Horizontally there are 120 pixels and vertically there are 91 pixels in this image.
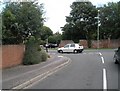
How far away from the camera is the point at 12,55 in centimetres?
2330

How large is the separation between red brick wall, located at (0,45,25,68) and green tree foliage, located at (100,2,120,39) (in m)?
43.9

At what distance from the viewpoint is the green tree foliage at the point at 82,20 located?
2721 inches

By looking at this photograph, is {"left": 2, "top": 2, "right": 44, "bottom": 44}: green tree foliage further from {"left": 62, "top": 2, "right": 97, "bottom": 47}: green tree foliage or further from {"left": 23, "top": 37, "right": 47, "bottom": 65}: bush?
{"left": 62, "top": 2, "right": 97, "bottom": 47}: green tree foliage

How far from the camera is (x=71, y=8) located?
2867 inches

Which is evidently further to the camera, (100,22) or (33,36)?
(100,22)

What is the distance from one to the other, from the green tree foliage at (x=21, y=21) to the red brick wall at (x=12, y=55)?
0.63 meters

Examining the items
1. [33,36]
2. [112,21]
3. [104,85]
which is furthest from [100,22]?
[104,85]

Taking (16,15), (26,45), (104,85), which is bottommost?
(104,85)

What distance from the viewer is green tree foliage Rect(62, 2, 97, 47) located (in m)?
69.1

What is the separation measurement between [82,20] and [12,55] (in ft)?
156

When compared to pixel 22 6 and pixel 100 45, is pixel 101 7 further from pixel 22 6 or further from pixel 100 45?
pixel 22 6

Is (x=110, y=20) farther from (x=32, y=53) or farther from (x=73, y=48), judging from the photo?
(x=32, y=53)

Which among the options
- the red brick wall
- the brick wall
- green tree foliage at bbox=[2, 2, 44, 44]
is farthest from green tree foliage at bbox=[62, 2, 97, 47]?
the red brick wall

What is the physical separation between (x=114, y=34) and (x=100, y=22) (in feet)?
13.1
